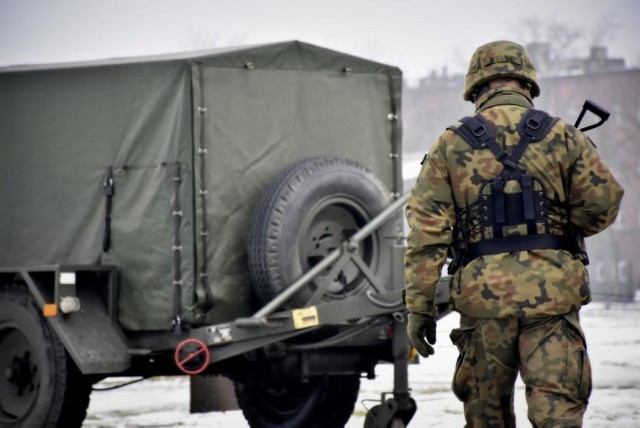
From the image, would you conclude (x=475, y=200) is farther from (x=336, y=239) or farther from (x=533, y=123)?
(x=336, y=239)

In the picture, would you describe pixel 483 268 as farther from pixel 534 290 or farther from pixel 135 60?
pixel 135 60

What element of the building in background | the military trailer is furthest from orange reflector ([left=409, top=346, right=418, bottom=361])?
the building in background

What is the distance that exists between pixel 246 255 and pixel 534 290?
3129mm

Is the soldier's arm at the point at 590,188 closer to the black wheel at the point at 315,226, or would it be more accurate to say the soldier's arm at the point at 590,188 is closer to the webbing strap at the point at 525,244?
the webbing strap at the point at 525,244

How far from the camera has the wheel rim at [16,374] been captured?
846 cm

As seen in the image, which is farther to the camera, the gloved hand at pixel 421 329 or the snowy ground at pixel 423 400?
the snowy ground at pixel 423 400

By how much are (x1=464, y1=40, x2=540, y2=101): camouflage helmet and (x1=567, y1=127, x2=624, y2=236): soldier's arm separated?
13.8 inches

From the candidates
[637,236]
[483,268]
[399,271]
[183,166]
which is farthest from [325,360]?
[637,236]

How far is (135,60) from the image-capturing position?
8680 mm

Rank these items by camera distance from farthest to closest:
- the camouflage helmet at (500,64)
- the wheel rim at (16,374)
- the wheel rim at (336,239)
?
the wheel rim at (16,374), the wheel rim at (336,239), the camouflage helmet at (500,64)

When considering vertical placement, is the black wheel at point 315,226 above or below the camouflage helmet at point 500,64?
below

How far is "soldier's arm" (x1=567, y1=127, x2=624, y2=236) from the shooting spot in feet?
18.4

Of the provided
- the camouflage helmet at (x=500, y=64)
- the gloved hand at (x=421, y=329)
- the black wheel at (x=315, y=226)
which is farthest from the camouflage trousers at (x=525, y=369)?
the black wheel at (x=315, y=226)

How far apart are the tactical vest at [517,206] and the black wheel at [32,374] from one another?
11.2ft
